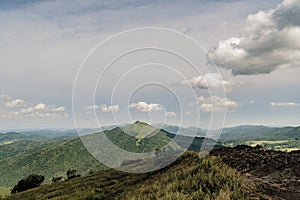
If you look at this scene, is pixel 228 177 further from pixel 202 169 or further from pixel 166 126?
pixel 166 126

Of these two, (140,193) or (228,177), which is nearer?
(228,177)

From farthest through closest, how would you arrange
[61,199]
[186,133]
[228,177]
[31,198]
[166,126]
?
[31,198] < [61,199] < [166,126] < [186,133] < [228,177]

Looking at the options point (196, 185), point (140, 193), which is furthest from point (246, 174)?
point (140, 193)

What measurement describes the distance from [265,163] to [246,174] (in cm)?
237

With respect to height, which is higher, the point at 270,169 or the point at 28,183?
the point at 270,169

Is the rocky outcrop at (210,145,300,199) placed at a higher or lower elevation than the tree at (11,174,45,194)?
higher

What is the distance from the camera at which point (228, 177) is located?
62.6ft

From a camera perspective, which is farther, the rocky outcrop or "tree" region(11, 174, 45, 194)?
"tree" region(11, 174, 45, 194)

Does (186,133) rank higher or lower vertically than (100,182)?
higher

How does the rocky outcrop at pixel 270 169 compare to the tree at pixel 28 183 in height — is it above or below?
above

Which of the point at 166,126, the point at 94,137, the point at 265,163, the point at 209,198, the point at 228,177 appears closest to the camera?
the point at 209,198

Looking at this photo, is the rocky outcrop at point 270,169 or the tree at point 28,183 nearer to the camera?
the rocky outcrop at point 270,169

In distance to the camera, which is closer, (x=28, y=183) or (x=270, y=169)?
(x=270, y=169)

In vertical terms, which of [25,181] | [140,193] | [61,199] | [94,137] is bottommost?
[25,181]
